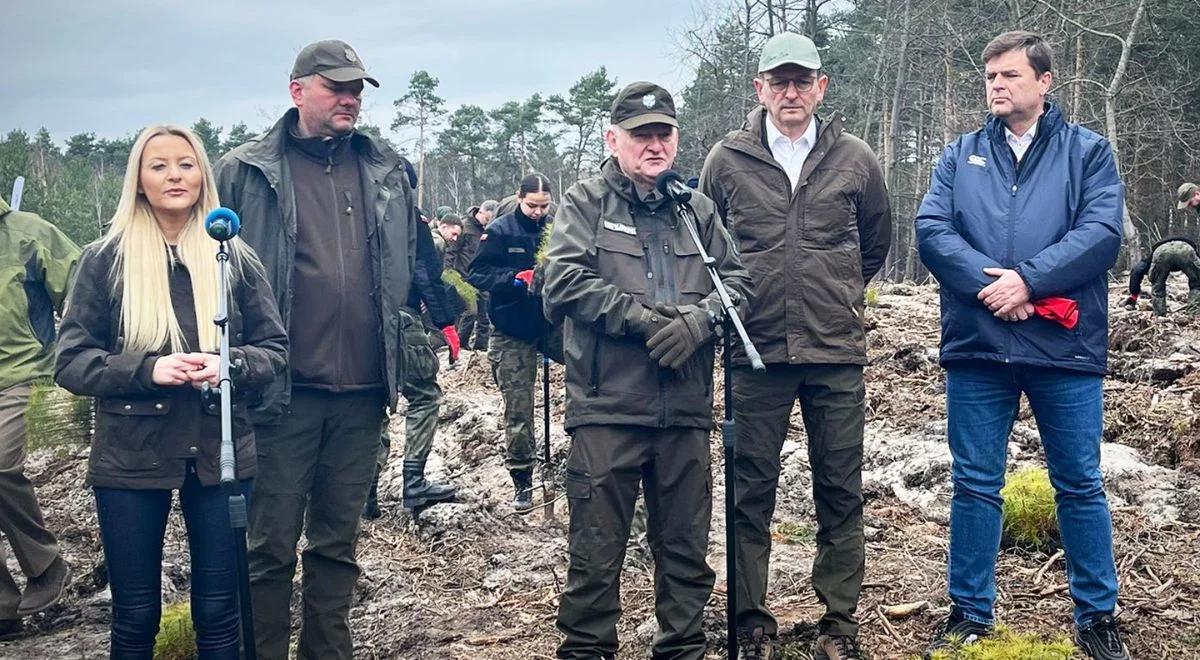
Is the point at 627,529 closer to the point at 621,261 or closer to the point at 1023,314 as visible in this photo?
the point at 621,261

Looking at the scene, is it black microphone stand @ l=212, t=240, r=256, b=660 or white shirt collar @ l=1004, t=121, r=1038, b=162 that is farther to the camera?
white shirt collar @ l=1004, t=121, r=1038, b=162

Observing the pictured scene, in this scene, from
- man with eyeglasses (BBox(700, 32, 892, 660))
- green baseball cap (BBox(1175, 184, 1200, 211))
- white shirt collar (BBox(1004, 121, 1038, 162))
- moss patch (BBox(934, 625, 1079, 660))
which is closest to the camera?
moss patch (BBox(934, 625, 1079, 660))

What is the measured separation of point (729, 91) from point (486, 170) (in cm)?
4486

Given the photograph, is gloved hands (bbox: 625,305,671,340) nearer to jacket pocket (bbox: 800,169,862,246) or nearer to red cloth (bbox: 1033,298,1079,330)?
jacket pocket (bbox: 800,169,862,246)

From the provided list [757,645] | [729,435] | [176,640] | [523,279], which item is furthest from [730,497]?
[523,279]

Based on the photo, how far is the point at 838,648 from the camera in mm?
4324

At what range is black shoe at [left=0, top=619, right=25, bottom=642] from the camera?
17.6 feet

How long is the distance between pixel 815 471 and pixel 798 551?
1.55 meters

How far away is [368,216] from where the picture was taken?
14.0 ft

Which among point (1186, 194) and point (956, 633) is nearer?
point (956, 633)

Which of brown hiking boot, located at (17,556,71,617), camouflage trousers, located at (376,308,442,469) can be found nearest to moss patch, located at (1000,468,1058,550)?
camouflage trousers, located at (376,308,442,469)

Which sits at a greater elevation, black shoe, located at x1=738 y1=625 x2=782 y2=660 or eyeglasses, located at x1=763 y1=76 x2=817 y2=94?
eyeglasses, located at x1=763 y1=76 x2=817 y2=94

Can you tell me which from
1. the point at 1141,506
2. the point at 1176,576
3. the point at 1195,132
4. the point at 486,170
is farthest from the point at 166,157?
the point at 486,170

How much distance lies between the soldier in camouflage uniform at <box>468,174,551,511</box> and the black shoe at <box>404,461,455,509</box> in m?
0.57
